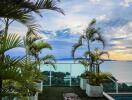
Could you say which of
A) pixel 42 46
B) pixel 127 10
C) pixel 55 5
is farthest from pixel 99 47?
pixel 55 5

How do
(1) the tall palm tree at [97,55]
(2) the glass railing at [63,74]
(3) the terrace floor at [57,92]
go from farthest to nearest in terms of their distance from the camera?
1. (2) the glass railing at [63,74]
2. (1) the tall palm tree at [97,55]
3. (3) the terrace floor at [57,92]

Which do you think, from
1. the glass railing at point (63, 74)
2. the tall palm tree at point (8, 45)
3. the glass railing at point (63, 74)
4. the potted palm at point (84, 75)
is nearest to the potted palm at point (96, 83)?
the potted palm at point (84, 75)

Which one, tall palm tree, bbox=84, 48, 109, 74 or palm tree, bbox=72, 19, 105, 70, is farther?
palm tree, bbox=72, 19, 105, 70

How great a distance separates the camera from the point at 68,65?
50.9ft

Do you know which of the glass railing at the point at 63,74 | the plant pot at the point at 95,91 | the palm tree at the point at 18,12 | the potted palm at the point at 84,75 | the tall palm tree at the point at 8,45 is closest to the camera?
the palm tree at the point at 18,12

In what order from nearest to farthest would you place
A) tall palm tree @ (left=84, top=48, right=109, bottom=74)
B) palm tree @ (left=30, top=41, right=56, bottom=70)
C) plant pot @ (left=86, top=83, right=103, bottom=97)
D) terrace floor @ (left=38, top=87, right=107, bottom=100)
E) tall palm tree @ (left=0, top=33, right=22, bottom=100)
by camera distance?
tall palm tree @ (left=0, top=33, right=22, bottom=100)
terrace floor @ (left=38, top=87, right=107, bottom=100)
plant pot @ (left=86, top=83, right=103, bottom=97)
palm tree @ (left=30, top=41, right=56, bottom=70)
tall palm tree @ (left=84, top=48, right=109, bottom=74)

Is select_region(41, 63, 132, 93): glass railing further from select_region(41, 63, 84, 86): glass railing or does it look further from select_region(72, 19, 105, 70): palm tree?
select_region(72, 19, 105, 70): palm tree

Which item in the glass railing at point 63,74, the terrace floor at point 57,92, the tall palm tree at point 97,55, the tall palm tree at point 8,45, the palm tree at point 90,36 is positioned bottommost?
the terrace floor at point 57,92

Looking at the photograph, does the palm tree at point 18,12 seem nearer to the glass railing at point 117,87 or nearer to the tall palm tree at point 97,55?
the glass railing at point 117,87

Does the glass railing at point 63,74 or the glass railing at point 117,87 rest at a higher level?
the glass railing at point 63,74

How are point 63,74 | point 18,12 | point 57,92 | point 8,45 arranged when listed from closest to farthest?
point 18,12 → point 8,45 → point 57,92 → point 63,74

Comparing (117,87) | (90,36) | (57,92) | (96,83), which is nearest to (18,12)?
(96,83)

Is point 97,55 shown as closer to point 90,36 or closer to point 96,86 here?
point 90,36

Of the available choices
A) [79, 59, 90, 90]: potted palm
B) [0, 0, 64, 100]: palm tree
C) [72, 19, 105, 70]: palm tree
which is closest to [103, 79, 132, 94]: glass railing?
[79, 59, 90, 90]: potted palm
